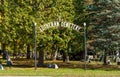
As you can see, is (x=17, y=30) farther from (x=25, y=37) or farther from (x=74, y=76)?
(x=74, y=76)

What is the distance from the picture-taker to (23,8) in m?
37.6

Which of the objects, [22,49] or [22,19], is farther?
[22,49]

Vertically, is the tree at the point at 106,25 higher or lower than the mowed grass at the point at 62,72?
higher

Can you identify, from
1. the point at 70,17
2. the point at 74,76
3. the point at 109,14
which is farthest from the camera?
the point at 70,17

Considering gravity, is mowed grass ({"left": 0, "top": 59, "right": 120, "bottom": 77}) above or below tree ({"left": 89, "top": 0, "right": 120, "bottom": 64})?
below

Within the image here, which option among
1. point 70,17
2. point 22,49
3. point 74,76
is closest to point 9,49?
point 22,49

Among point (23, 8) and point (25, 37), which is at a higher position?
point (23, 8)

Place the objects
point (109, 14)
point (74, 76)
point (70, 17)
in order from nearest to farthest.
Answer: point (74, 76) → point (109, 14) → point (70, 17)

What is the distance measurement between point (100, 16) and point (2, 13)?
384 inches

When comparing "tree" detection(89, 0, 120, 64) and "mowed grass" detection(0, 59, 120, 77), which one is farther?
"tree" detection(89, 0, 120, 64)

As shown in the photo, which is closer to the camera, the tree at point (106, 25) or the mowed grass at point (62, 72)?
the mowed grass at point (62, 72)

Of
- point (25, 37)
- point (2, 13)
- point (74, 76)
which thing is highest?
point (2, 13)

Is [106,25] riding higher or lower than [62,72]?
higher

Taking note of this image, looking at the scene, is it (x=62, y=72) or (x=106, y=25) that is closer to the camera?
(x=62, y=72)
